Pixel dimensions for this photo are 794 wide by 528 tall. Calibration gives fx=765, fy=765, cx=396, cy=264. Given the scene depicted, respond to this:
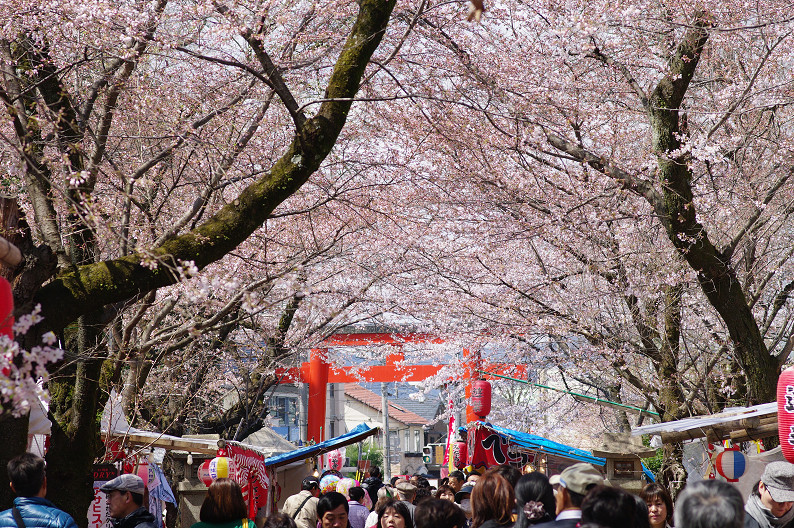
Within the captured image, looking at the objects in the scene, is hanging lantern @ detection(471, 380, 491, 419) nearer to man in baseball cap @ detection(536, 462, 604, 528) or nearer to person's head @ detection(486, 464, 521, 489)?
person's head @ detection(486, 464, 521, 489)

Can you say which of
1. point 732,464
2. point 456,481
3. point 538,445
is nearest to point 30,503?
point 732,464

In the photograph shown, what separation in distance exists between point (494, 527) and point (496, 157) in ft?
22.8

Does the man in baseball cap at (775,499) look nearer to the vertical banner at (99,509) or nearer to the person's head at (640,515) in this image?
the person's head at (640,515)

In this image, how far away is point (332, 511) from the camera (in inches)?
241

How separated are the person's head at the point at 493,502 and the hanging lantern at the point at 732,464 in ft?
14.2

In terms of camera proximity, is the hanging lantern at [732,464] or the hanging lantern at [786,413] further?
the hanging lantern at [732,464]

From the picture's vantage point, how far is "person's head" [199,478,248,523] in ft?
16.2

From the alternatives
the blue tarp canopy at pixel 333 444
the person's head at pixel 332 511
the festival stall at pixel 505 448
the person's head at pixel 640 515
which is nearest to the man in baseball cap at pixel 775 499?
the person's head at pixel 640 515

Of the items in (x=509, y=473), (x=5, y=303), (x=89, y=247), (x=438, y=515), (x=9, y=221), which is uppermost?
(x=89, y=247)

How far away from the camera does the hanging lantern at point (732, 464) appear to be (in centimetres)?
779

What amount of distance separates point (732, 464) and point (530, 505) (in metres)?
4.72

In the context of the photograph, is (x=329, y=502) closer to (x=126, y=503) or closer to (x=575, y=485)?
(x=126, y=503)

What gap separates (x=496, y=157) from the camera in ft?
34.5

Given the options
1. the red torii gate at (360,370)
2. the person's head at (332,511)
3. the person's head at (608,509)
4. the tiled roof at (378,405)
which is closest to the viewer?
the person's head at (608,509)
